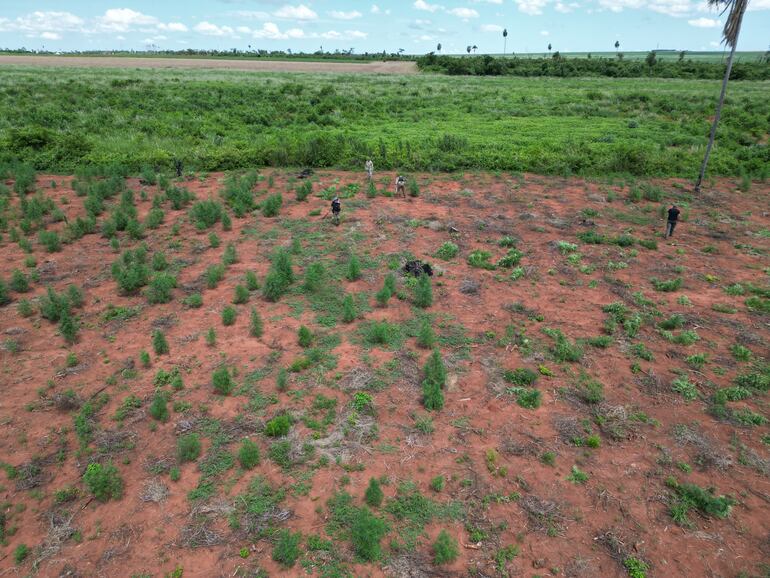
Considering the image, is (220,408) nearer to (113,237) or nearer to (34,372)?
(34,372)

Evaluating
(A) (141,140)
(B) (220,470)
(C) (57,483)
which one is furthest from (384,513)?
(A) (141,140)

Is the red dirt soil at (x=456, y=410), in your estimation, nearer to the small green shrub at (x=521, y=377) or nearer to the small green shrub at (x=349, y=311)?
the small green shrub at (x=521, y=377)

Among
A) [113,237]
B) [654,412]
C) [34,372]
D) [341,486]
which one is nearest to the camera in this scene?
[341,486]

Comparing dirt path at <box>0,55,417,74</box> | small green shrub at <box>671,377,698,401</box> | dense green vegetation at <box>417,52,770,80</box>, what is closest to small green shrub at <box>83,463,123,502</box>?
small green shrub at <box>671,377,698,401</box>

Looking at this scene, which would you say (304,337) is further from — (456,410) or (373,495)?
(373,495)

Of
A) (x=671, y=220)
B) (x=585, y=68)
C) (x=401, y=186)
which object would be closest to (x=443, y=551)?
(x=671, y=220)

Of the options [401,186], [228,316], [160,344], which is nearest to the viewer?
[160,344]
